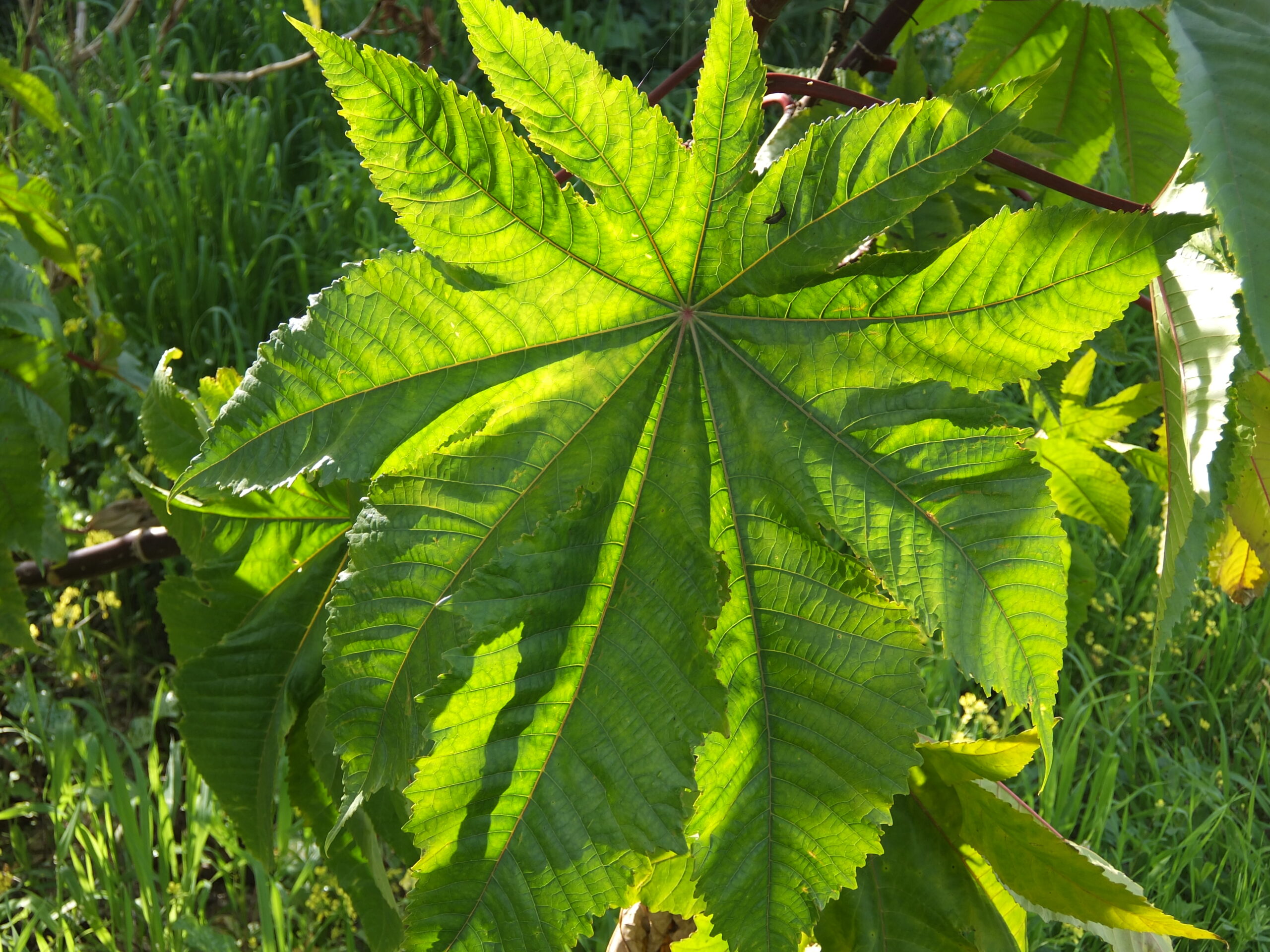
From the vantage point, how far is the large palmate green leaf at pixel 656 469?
0.56 metres

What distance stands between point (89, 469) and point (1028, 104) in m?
3.07

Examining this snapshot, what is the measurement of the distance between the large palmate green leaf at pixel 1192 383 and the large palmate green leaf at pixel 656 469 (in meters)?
0.08

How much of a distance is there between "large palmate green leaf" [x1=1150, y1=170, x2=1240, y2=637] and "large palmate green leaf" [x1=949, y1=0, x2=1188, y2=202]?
35cm

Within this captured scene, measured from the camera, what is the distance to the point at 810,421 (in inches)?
24.6

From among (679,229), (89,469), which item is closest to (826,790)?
(679,229)

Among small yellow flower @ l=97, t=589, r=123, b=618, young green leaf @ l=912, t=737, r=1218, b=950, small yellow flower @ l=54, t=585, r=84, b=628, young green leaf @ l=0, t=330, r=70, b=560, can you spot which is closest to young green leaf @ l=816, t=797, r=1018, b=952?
young green leaf @ l=912, t=737, r=1218, b=950

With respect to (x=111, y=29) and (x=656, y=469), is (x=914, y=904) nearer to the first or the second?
(x=656, y=469)

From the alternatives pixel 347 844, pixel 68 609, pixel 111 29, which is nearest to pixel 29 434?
pixel 347 844

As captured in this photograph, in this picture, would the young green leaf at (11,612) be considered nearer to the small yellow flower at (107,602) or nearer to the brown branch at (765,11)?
the small yellow flower at (107,602)

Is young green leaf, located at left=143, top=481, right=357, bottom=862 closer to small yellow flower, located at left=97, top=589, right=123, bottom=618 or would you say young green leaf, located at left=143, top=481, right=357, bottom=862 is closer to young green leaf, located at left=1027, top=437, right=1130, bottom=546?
young green leaf, located at left=1027, top=437, right=1130, bottom=546

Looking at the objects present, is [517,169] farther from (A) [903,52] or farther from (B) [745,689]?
(A) [903,52]

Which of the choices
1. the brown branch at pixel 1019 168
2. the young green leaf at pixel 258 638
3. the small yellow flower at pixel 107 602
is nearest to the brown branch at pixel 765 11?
the brown branch at pixel 1019 168

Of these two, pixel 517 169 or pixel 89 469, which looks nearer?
pixel 517 169

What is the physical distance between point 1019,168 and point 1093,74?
0.43m
